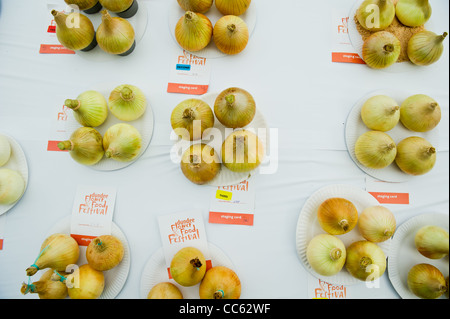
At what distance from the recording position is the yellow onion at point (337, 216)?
0.69 m

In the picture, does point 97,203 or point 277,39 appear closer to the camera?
point 97,203

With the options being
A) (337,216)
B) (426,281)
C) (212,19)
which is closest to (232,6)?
(212,19)

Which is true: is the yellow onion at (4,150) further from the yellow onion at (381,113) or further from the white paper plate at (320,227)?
the yellow onion at (381,113)

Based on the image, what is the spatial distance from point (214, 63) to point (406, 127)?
0.64 metres

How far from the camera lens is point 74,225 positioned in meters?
0.80

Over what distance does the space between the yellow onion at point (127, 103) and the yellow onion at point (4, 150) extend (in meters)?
0.35

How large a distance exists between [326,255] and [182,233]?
40 centimetres

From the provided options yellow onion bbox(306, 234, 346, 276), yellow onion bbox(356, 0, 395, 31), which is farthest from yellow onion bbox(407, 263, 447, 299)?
yellow onion bbox(356, 0, 395, 31)

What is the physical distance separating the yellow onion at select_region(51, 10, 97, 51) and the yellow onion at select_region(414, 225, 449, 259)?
1.15 m

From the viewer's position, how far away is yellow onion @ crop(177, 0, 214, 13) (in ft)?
2.72

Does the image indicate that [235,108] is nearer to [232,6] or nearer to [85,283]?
[232,6]

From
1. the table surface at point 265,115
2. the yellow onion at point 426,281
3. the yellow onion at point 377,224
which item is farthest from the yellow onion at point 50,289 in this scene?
the yellow onion at point 426,281

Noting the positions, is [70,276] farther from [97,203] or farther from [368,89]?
[368,89]
